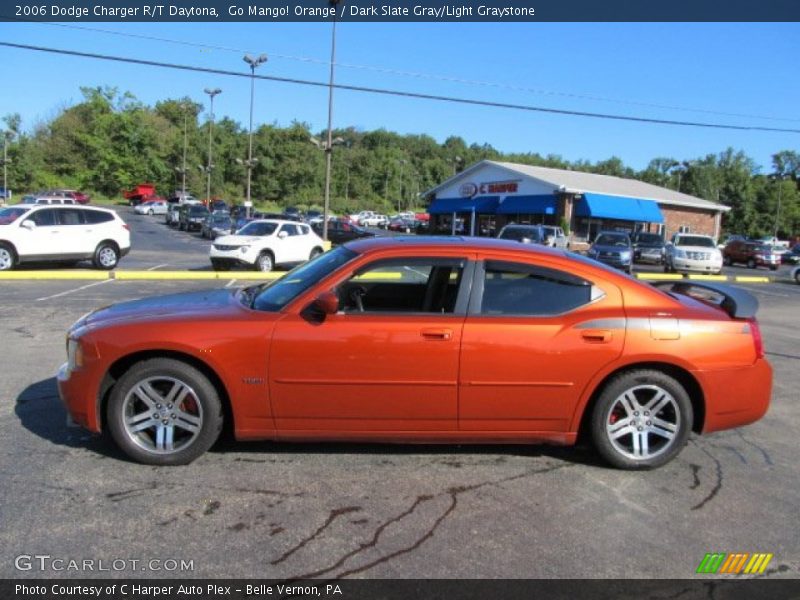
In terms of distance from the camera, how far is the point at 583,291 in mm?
4320

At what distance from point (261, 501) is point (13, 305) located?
8952 mm

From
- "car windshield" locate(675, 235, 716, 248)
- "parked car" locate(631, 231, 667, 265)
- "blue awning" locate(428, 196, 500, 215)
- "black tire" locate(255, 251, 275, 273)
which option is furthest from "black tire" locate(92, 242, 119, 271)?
"blue awning" locate(428, 196, 500, 215)

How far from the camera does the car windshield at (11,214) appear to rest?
16.1 metres

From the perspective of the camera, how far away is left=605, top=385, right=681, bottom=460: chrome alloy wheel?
14.0ft

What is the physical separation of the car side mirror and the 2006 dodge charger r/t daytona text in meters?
0.01

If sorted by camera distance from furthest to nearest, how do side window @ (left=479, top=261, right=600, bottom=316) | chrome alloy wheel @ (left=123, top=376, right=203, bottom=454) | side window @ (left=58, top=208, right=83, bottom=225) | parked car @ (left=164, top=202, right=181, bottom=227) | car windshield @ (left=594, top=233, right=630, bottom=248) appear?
parked car @ (left=164, top=202, right=181, bottom=227) → car windshield @ (left=594, top=233, right=630, bottom=248) → side window @ (left=58, top=208, right=83, bottom=225) → side window @ (left=479, top=261, right=600, bottom=316) → chrome alloy wheel @ (left=123, top=376, right=203, bottom=454)

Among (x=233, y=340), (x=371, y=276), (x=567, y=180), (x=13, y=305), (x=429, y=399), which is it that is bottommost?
(x=13, y=305)

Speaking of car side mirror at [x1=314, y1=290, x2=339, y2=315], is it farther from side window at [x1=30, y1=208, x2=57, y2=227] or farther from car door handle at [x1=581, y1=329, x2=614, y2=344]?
side window at [x1=30, y1=208, x2=57, y2=227]

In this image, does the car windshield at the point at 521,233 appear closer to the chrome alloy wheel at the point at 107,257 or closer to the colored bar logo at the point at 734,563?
the chrome alloy wheel at the point at 107,257

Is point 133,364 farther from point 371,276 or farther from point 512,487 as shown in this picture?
point 512,487

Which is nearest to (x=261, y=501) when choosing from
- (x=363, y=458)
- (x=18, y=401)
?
(x=363, y=458)

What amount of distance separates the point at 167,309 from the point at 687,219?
5020 centimetres

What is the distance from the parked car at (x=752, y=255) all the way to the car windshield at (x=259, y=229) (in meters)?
29.2

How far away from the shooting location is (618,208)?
1674 inches
